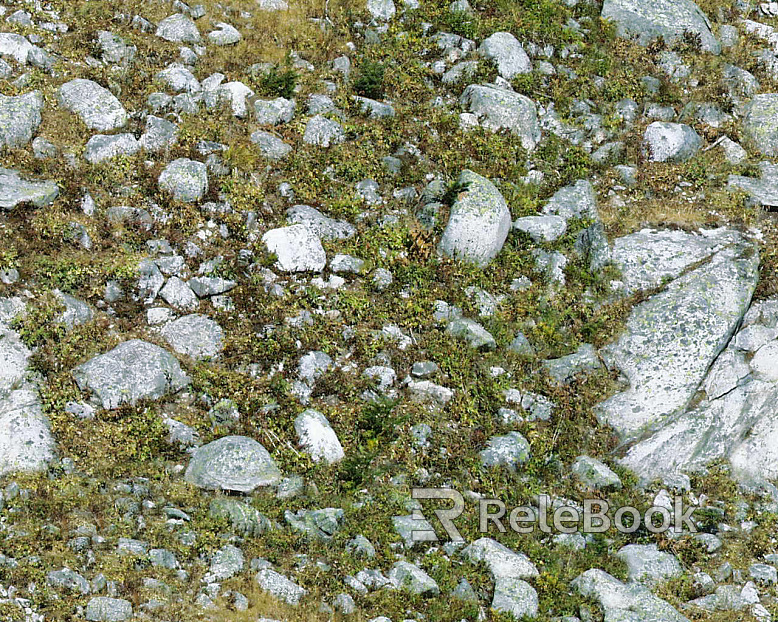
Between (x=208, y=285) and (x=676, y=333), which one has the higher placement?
(x=676, y=333)

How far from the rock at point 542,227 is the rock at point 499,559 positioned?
6.01 meters

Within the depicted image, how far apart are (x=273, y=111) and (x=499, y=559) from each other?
9281 mm

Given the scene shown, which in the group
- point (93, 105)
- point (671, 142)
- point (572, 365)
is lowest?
point (572, 365)

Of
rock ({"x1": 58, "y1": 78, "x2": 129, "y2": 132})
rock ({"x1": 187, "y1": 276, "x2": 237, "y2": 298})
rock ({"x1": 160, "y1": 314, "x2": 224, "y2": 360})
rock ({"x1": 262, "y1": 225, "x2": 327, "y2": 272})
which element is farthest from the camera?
rock ({"x1": 58, "y1": 78, "x2": 129, "y2": 132})

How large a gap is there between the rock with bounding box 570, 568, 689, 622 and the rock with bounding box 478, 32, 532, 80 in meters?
10.7

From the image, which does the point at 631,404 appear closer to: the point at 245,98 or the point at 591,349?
the point at 591,349

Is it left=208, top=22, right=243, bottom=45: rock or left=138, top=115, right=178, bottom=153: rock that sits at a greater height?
left=208, top=22, right=243, bottom=45: rock

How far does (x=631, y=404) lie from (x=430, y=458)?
3417 millimetres

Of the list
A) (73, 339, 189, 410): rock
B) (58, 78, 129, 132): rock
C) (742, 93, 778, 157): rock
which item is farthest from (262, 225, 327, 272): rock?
(742, 93, 778, 157): rock

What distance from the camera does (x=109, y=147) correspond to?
1341 centimetres

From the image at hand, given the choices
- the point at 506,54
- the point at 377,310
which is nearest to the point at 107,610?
the point at 377,310

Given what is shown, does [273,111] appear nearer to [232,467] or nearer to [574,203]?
[574,203]

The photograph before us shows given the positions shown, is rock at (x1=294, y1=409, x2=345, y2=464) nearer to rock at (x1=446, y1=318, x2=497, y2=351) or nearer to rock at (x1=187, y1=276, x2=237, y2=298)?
rock at (x1=187, y1=276, x2=237, y2=298)

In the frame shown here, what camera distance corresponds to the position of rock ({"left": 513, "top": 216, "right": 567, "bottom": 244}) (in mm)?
14133
